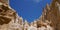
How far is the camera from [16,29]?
1341cm

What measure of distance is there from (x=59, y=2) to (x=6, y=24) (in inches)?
284

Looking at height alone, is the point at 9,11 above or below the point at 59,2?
below

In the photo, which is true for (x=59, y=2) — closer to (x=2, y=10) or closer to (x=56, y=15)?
(x=56, y=15)

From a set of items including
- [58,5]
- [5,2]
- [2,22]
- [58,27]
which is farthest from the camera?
[58,5]

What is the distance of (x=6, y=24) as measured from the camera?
1332cm

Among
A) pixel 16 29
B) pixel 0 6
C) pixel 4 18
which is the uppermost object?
pixel 0 6

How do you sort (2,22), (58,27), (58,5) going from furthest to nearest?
(58,5), (58,27), (2,22)

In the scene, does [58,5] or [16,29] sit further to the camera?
[58,5]

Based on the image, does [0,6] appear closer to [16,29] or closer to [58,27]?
[16,29]

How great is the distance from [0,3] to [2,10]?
642 millimetres

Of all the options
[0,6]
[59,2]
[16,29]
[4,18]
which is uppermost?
[59,2]

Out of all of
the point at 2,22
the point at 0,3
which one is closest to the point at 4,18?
the point at 2,22

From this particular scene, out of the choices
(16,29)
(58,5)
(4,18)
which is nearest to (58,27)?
(58,5)

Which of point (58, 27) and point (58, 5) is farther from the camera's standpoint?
point (58, 5)
